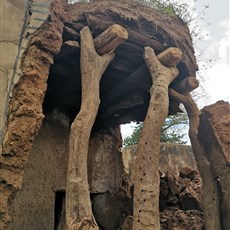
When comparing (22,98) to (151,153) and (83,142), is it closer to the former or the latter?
(83,142)

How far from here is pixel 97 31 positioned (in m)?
4.92

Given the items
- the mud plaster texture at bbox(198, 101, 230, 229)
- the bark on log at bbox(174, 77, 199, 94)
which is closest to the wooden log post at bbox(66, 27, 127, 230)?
the bark on log at bbox(174, 77, 199, 94)

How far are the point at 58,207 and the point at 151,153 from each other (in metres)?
3.21

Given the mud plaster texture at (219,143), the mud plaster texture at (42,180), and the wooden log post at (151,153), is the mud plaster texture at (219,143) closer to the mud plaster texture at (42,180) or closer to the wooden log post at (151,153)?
the wooden log post at (151,153)

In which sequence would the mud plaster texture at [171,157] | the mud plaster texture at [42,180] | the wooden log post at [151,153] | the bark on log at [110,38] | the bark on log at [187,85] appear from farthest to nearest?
the mud plaster texture at [171,157]
the bark on log at [187,85]
the mud plaster texture at [42,180]
the bark on log at [110,38]
the wooden log post at [151,153]

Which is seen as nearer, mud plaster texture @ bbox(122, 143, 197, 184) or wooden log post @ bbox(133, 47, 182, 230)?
wooden log post @ bbox(133, 47, 182, 230)

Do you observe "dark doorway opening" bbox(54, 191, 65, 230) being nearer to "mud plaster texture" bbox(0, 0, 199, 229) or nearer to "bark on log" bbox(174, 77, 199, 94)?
"bark on log" bbox(174, 77, 199, 94)

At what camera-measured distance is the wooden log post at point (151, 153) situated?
3.86 metres

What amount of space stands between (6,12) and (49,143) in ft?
12.5

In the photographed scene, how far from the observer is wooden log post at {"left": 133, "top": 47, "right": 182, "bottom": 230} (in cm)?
386

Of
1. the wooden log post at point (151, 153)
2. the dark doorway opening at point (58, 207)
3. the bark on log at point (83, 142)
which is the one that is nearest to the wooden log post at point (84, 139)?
the bark on log at point (83, 142)

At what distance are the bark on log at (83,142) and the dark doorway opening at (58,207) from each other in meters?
2.86

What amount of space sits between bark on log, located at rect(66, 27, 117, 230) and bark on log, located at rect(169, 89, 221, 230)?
1901 millimetres

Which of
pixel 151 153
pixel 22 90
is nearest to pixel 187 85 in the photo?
pixel 151 153
